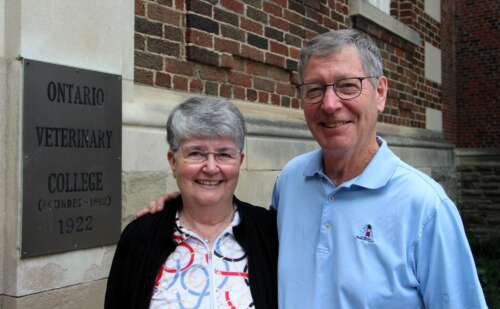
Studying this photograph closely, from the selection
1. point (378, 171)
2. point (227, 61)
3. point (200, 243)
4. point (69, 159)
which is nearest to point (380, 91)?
point (378, 171)

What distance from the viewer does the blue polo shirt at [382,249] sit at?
5.21ft

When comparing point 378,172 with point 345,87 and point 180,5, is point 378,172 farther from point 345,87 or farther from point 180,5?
point 180,5

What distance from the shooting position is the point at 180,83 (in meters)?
3.69

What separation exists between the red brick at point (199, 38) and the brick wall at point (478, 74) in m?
10.7

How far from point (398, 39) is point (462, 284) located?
18.0 feet

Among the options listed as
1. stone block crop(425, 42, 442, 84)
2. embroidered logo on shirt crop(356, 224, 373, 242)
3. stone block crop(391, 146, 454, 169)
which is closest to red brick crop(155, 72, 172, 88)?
embroidered logo on shirt crop(356, 224, 373, 242)

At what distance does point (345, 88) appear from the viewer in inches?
69.7

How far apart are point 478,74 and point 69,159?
40.3ft

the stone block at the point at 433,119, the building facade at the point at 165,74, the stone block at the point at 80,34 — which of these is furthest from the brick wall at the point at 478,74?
the stone block at the point at 80,34

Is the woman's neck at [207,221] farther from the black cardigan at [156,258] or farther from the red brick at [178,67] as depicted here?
the red brick at [178,67]

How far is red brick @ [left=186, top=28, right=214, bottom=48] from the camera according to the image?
12.3 feet

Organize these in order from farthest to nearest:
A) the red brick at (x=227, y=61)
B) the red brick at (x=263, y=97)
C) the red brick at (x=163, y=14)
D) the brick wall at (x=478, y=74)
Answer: the brick wall at (x=478, y=74), the red brick at (x=263, y=97), the red brick at (x=227, y=61), the red brick at (x=163, y=14)

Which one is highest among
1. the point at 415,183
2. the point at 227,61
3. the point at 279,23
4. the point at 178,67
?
the point at 279,23

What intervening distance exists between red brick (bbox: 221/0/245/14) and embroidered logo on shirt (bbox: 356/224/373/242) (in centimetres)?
277
